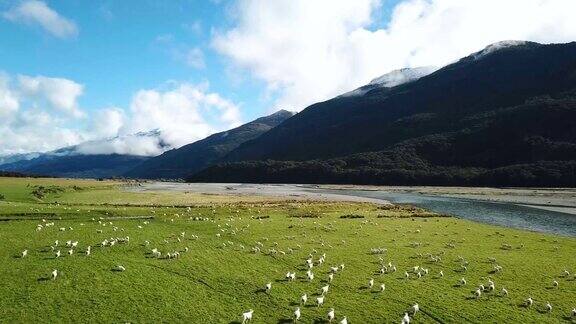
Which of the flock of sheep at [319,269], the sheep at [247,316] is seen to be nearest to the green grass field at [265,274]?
the flock of sheep at [319,269]

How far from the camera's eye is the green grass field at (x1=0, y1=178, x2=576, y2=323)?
2591 centimetres

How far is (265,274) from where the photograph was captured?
33469 millimetres

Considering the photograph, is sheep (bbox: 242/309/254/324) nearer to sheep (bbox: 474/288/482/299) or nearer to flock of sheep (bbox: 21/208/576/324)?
flock of sheep (bbox: 21/208/576/324)

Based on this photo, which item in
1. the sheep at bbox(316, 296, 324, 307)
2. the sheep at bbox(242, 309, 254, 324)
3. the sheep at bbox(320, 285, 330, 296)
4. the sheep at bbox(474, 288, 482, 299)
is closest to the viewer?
the sheep at bbox(242, 309, 254, 324)

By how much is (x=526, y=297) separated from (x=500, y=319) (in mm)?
5180

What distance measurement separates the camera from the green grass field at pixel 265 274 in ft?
85.0

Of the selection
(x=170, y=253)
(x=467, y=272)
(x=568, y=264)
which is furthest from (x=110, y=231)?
(x=568, y=264)

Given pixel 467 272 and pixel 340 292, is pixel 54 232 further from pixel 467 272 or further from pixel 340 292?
pixel 467 272

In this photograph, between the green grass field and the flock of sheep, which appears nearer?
the green grass field

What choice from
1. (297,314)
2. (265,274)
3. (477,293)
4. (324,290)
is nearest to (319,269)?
(265,274)

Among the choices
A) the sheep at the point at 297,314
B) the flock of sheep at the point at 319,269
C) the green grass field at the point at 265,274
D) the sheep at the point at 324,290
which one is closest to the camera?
the sheep at the point at 297,314

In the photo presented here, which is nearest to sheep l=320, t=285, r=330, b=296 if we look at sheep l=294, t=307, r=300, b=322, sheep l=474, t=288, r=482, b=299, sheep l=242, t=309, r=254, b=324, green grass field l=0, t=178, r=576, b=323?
green grass field l=0, t=178, r=576, b=323

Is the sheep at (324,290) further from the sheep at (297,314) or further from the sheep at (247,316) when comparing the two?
the sheep at (247,316)

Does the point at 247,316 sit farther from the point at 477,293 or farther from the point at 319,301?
the point at 477,293
